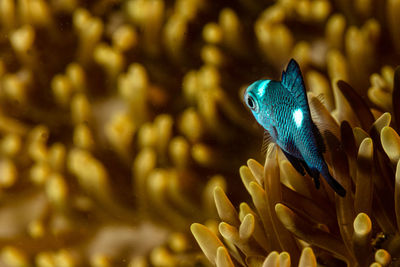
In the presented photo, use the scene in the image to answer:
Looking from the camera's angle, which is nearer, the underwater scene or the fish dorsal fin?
the fish dorsal fin

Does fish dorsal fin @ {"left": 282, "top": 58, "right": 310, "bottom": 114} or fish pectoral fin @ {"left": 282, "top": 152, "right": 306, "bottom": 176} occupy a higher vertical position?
fish dorsal fin @ {"left": 282, "top": 58, "right": 310, "bottom": 114}

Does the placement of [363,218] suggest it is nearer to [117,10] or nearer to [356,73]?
[356,73]

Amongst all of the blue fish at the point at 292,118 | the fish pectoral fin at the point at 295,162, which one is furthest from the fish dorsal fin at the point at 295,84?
the fish pectoral fin at the point at 295,162

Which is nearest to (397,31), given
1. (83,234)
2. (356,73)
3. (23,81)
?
(356,73)

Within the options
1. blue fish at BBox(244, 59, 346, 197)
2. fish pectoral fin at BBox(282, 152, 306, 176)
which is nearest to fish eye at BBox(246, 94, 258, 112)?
blue fish at BBox(244, 59, 346, 197)

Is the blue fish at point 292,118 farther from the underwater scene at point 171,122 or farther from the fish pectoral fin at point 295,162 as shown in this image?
the underwater scene at point 171,122

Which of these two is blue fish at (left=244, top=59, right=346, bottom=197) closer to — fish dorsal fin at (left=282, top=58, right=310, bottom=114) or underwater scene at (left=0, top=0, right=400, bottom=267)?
fish dorsal fin at (left=282, top=58, right=310, bottom=114)
